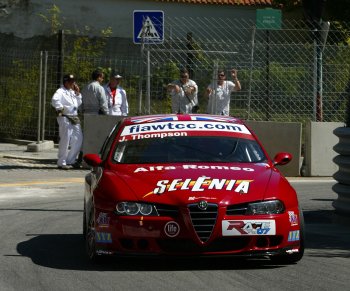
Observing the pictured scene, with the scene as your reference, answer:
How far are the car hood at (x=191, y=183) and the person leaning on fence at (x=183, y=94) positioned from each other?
9854 mm

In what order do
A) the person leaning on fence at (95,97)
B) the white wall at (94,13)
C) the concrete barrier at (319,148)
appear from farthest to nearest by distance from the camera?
the white wall at (94,13), the person leaning on fence at (95,97), the concrete barrier at (319,148)

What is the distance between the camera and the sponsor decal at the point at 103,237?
9.12 meters

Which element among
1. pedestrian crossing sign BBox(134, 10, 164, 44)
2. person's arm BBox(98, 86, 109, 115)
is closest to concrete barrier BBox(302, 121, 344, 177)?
pedestrian crossing sign BBox(134, 10, 164, 44)

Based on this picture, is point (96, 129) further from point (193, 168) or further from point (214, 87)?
point (193, 168)

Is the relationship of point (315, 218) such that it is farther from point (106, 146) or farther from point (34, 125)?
point (34, 125)

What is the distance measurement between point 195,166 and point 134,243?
114cm

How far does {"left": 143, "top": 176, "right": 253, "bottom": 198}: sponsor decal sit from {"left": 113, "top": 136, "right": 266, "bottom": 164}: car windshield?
82 centimetres

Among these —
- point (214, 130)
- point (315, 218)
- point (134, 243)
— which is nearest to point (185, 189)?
point (134, 243)

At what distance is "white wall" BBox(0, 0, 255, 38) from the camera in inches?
1922

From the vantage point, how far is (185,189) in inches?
360

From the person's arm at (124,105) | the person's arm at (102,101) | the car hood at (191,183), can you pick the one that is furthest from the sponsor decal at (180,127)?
the person's arm at (124,105)

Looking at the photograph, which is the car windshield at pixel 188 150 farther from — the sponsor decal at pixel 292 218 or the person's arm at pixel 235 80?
the person's arm at pixel 235 80

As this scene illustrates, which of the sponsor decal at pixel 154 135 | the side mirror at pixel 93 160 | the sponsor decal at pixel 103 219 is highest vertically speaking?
the sponsor decal at pixel 154 135

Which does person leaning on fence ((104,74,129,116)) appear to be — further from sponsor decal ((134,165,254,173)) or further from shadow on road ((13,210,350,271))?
sponsor decal ((134,165,254,173))
